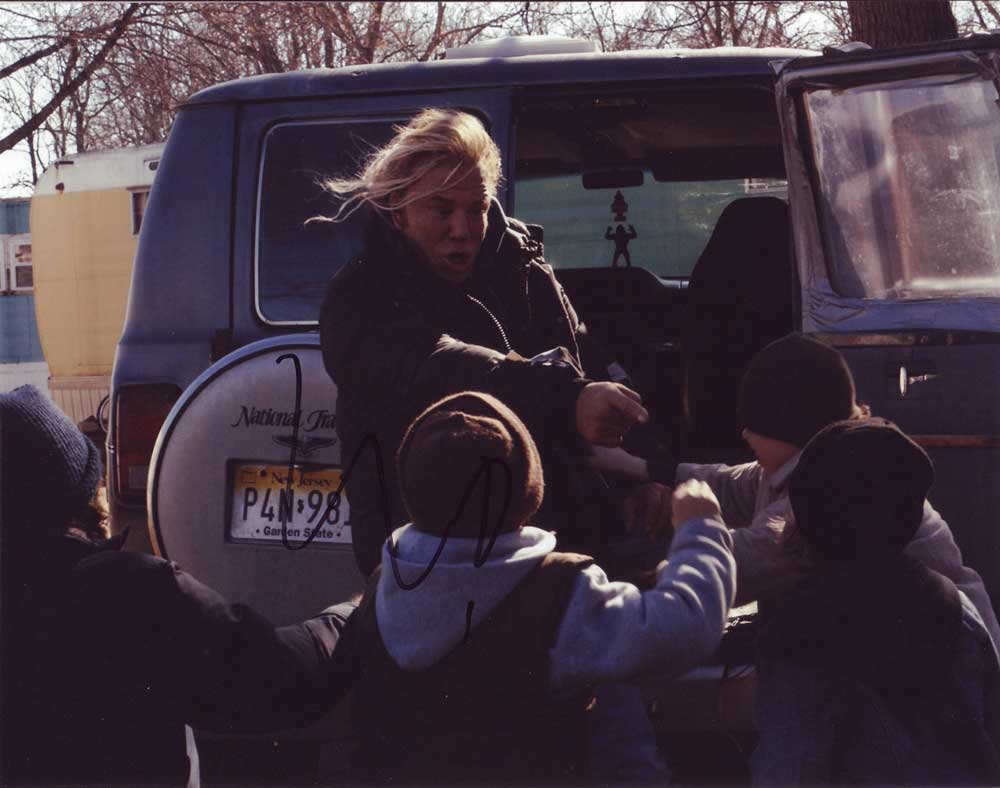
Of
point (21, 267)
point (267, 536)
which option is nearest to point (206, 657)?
point (267, 536)

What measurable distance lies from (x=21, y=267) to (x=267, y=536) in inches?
784

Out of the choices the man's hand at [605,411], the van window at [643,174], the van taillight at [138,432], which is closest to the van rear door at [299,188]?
the van taillight at [138,432]

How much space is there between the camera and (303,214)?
14.3ft

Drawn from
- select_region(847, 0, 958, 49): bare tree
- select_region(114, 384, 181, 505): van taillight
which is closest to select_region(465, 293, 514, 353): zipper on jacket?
select_region(114, 384, 181, 505): van taillight

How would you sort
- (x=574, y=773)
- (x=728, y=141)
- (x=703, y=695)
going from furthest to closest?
(x=728, y=141)
(x=703, y=695)
(x=574, y=773)

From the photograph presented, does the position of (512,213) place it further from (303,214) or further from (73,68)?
(73,68)

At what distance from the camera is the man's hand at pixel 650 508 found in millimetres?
3152

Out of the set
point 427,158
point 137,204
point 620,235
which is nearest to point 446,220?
point 427,158

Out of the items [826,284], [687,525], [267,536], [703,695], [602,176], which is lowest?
[703,695]

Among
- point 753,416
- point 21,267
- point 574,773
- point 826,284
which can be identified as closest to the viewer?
point 574,773

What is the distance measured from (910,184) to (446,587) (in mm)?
2241

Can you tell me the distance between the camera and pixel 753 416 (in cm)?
300

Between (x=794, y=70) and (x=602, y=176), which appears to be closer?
(x=794, y=70)

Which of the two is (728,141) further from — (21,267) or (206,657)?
(21,267)
